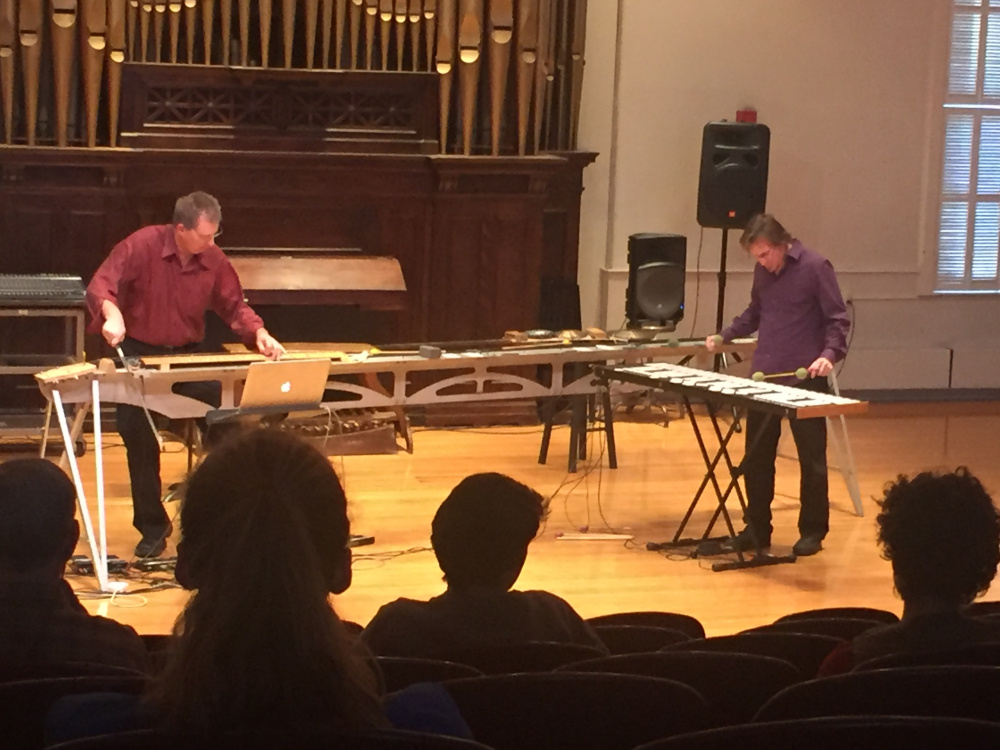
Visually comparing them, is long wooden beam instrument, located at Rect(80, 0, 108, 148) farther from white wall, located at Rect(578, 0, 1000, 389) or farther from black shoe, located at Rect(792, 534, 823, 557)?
black shoe, located at Rect(792, 534, 823, 557)

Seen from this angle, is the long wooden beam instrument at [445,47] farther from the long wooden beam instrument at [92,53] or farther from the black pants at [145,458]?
the black pants at [145,458]

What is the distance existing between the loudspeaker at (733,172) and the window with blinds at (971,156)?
1918 millimetres

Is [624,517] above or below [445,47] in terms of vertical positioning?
below

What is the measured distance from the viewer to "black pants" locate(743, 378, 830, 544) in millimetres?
6219

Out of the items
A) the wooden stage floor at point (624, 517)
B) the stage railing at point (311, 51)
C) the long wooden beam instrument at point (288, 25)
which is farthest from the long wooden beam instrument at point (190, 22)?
the wooden stage floor at point (624, 517)

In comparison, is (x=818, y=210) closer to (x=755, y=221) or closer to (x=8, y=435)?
(x=755, y=221)

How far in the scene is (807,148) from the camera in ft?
32.1

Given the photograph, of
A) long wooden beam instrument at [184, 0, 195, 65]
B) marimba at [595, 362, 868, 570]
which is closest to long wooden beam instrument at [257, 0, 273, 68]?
long wooden beam instrument at [184, 0, 195, 65]

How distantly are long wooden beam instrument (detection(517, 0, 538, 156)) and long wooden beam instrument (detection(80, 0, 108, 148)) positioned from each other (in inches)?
91.3

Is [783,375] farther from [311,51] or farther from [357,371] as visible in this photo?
[311,51]

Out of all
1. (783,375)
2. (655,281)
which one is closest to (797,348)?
(783,375)

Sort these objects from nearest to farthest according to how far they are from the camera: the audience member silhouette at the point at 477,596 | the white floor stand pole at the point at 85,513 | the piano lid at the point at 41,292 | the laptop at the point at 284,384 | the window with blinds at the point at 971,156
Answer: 1. the audience member silhouette at the point at 477,596
2. the white floor stand pole at the point at 85,513
3. the laptop at the point at 284,384
4. the piano lid at the point at 41,292
5. the window with blinds at the point at 971,156

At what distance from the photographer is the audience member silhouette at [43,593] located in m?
2.61

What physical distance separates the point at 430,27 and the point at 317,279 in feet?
5.27
